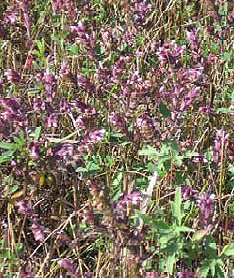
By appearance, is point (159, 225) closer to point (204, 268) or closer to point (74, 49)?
point (204, 268)

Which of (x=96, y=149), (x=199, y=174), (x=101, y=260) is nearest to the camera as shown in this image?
(x=101, y=260)

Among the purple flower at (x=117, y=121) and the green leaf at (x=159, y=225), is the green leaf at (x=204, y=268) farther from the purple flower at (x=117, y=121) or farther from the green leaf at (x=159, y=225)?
the purple flower at (x=117, y=121)

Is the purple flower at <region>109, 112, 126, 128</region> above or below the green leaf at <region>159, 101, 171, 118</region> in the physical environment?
below

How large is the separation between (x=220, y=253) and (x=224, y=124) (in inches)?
30.6

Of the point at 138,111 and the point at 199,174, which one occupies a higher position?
the point at 138,111

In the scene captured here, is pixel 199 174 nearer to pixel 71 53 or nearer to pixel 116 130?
pixel 116 130

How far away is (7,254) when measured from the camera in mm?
1893

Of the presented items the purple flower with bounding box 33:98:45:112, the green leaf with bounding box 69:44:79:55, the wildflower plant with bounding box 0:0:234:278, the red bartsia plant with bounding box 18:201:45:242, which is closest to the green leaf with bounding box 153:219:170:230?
the wildflower plant with bounding box 0:0:234:278

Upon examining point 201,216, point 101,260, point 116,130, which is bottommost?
point 101,260

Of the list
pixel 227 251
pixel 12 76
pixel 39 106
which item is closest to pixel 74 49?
pixel 12 76

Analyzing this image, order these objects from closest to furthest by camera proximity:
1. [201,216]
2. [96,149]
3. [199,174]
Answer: [201,216]
[199,174]
[96,149]

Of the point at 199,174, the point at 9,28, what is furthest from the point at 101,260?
the point at 9,28

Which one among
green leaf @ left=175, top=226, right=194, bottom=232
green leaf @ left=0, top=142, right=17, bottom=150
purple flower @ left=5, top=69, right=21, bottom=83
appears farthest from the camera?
purple flower @ left=5, top=69, right=21, bottom=83

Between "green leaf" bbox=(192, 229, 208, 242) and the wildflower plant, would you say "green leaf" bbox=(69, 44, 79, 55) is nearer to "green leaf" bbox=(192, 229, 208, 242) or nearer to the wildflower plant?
the wildflower plant
